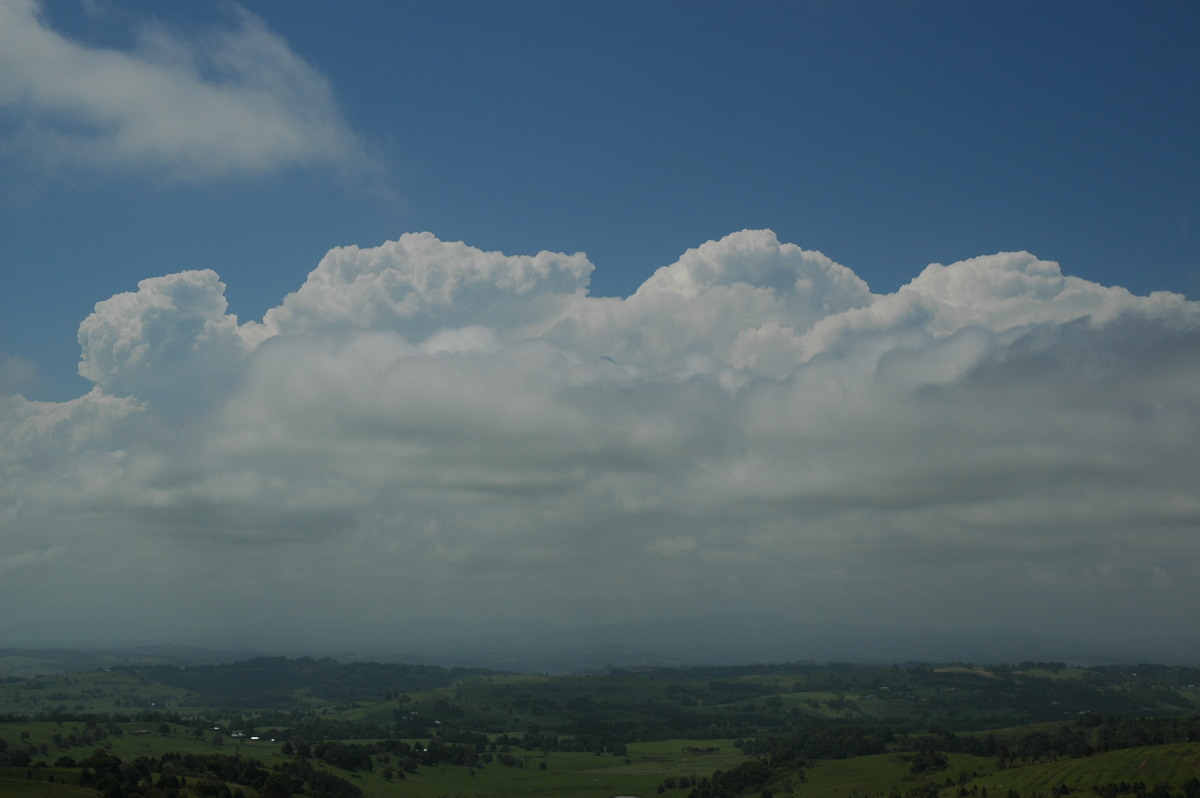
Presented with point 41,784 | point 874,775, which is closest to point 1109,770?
point 874,775

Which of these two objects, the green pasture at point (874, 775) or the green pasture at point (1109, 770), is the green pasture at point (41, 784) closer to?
the green pasture at point (874, 775)

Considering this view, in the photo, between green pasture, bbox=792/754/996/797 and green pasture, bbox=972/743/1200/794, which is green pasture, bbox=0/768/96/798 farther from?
green pasture, bbox=972/743/1200/794

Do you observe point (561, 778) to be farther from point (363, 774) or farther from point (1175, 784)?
point (1175, 784)

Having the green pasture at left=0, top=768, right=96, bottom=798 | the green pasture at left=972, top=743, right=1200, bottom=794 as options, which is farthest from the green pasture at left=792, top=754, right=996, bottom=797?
the green pasture at left=0, top=768, right=96, bottom=798

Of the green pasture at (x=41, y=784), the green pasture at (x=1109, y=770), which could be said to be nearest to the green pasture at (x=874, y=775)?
the green pasture at (x=1109, y=770)

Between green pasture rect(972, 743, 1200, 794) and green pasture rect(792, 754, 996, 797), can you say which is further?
green pasture rect(792, 754, 996, 797)

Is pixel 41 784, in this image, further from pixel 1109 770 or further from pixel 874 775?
pixel 1109 770

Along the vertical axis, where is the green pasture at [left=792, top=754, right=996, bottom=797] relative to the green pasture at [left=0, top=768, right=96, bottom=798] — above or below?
below

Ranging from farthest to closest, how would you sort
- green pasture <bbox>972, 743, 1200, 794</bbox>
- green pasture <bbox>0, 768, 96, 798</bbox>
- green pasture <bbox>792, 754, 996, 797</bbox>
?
1. green pasture <bbox>792, 754, 996, 797</bbox>
2. green pasture <bbox>972, 743, 1200, 794</bbox>
3. green pasture <bbox>0, 768, 96, 798</bbox>

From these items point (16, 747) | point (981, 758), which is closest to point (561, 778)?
point (981, 758)

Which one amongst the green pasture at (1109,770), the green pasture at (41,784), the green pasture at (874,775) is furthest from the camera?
the green pasture at (874,775)

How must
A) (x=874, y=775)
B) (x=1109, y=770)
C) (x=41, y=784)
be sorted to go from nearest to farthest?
1. (x=41, y=784)
2. (x=1109, y=770)
3. (x=874, y=775)

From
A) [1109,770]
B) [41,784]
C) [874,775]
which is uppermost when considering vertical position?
[41,784]
